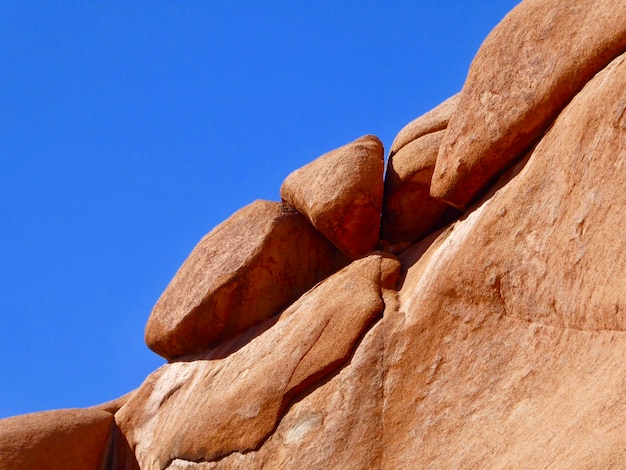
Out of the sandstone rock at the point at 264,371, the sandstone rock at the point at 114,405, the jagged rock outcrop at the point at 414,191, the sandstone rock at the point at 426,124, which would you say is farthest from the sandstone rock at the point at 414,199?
the sandstone rock at the point at 114,405

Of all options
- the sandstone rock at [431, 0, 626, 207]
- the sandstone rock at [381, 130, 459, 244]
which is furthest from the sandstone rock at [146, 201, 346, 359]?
the sandstone rock at [431, 0, 626, 207]

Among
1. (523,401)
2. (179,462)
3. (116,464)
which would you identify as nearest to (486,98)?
(523,401)

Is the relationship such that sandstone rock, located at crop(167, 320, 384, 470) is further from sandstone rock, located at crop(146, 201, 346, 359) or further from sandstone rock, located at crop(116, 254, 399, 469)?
sandstone rock, located at crop(146, 201, 346, 359)

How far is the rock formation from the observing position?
8.12 metres

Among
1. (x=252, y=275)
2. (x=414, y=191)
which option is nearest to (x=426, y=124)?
(x=414, y=191)

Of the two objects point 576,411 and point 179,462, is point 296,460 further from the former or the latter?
point 576,411

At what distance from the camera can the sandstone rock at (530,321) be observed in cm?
771

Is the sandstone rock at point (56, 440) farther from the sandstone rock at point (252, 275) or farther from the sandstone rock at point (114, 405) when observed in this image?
the sandstone rock at point (252, 275)

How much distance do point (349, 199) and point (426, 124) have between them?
152 centimetres

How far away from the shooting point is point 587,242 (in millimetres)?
8211

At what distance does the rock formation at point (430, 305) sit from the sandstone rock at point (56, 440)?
29 mm

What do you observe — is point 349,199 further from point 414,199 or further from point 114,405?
point 114,405

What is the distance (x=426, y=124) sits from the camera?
12.1 metres

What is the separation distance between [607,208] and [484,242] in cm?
142
